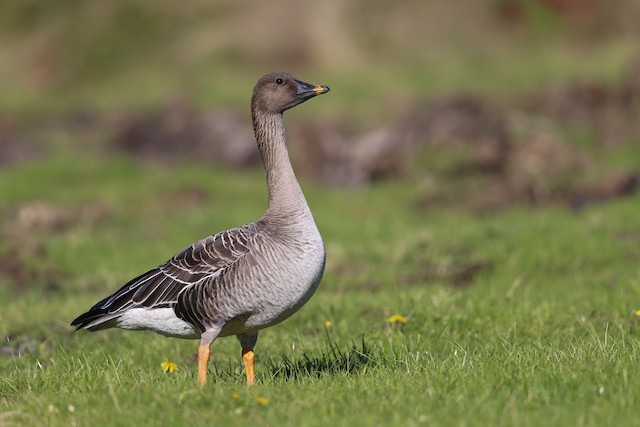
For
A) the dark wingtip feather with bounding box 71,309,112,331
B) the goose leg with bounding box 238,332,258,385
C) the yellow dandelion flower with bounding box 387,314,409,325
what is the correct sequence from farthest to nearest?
the yellow dandelion flower with bounding box 387,314,409,325, the dark wingtip feather with bounding box 71,309,112,331, the goose leg with bounding box 238,332,258,385

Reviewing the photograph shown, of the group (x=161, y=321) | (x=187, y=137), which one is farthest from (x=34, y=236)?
(x=161, y=321)

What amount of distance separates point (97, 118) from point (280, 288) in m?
22.7

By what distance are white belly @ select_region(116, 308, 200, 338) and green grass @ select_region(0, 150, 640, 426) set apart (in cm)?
34

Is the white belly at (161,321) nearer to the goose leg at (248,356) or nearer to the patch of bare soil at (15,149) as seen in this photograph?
the goose leg at (248,356)

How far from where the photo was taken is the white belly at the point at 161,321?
284 inches

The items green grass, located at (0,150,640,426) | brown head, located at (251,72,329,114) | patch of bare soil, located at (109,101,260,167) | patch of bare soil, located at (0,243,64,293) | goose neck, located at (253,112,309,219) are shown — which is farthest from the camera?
patch of bare soil, located at (109,101,260,167)

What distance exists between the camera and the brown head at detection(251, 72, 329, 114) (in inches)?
297

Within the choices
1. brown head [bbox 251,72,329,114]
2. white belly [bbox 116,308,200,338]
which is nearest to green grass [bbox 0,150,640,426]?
white belly [bbox 116,308,200,338]

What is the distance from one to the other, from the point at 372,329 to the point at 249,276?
2.30 metres

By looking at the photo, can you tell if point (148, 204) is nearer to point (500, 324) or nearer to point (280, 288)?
point (500, 324)

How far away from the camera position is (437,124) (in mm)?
20875

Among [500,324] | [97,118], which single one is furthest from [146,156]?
[500,324]

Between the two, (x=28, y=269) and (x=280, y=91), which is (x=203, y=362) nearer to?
(x=280, y=91)

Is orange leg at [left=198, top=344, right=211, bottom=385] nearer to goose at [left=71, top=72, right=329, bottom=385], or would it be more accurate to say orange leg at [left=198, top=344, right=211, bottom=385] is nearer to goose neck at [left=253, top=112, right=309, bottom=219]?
goose at [left=71, top=72, right=329, bottom=385]
